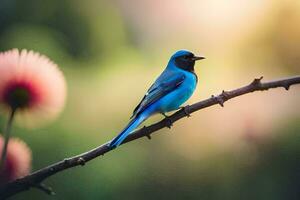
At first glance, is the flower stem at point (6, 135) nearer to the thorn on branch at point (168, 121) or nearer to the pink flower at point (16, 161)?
the pink flower at point (16, 161)

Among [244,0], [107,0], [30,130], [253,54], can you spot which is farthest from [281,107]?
[30,130]

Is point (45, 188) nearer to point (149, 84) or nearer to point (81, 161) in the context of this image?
point (81, 161)

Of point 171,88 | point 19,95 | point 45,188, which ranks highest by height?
point 19,95

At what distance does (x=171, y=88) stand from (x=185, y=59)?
101mm

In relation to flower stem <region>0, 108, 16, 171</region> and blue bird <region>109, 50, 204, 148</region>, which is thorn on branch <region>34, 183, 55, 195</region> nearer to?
flower stem <region>0, 108, 16, 171</region>

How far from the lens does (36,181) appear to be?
1.54 metres

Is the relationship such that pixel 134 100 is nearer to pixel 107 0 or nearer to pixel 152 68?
pixel 152 68

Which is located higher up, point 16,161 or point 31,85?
point 31,85

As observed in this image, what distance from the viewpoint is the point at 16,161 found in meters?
1.59

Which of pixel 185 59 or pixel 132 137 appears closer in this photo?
pixel 132 137

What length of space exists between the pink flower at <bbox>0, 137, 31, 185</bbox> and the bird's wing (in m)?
0.32

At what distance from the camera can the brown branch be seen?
137 cm

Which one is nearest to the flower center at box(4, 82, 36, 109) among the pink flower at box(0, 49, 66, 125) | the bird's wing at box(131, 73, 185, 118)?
the pink flower at box(0, 49, 66, 125)

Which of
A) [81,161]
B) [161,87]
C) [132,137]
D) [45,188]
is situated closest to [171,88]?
[161,87]
